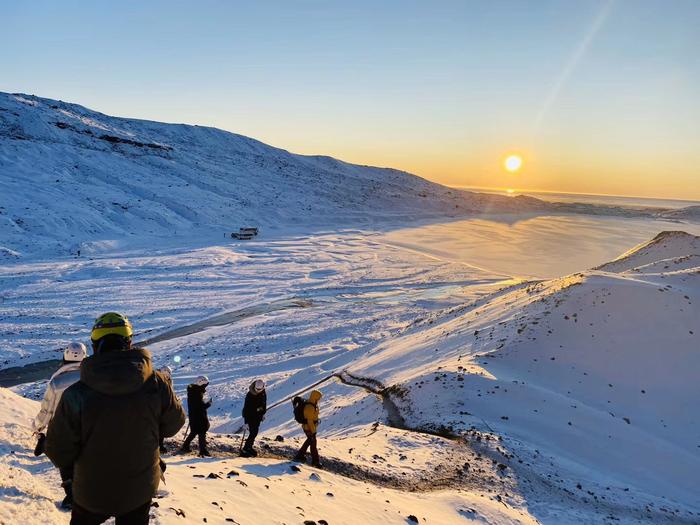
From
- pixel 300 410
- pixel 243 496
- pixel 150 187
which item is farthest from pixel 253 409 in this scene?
pixel 150 187

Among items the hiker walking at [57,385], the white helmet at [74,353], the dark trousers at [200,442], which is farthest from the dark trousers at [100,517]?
the dark trousers at [200,442]

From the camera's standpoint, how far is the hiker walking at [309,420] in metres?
9.63

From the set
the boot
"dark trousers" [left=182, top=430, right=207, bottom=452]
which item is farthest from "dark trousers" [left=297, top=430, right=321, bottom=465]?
the boot

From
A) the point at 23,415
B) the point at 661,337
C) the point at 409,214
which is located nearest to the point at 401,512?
the point at 23,415

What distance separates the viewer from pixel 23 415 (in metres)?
8.94

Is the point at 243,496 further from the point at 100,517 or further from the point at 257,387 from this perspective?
the point at 100,517

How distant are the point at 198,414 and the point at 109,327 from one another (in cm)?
677

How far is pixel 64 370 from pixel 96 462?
10.4ft

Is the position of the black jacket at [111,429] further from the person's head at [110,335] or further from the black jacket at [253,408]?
the black jacket at [253,408]

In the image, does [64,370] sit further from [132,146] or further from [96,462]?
[132,146]

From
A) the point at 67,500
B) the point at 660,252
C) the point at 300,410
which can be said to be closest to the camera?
the point at 67,500

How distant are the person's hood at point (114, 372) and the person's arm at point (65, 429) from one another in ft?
0.44

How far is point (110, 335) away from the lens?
3289 millimetres

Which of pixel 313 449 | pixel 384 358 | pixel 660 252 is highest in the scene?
pixel 660 252
